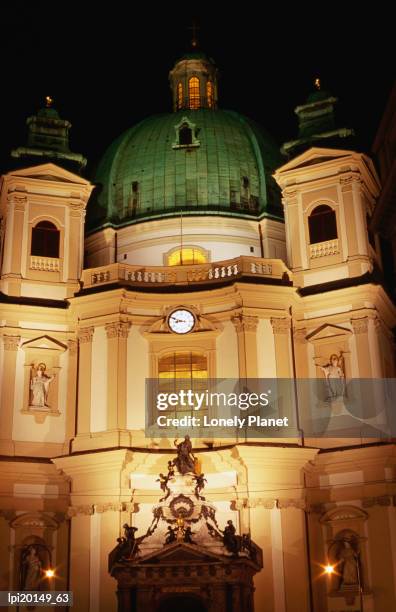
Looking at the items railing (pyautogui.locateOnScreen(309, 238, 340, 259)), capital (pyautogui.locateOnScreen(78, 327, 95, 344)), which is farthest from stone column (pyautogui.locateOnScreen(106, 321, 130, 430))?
railing (pyautogui.locateOnScreen(309, 238, 340, 259))

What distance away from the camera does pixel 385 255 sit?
124ft

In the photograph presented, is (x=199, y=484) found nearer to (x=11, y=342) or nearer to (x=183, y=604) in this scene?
(x=183, y=604)

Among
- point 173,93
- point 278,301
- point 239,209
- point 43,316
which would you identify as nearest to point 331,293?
point 278,301

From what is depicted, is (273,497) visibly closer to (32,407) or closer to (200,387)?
(200,387)

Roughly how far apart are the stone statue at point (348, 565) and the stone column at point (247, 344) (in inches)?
246

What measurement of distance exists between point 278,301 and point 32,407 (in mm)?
9151

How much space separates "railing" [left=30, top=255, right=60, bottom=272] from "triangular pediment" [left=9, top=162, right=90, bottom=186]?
318cm

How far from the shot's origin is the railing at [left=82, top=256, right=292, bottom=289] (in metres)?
34.2

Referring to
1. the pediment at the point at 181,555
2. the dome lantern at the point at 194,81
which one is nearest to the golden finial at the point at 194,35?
the dome lantern at the point at 194,81

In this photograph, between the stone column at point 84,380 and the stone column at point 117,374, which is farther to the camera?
the stone column at point 84,380

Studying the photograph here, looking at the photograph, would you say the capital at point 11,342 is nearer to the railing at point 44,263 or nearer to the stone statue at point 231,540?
the railing at point 44,263

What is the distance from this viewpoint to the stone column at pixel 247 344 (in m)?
32.3

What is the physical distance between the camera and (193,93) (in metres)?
46.6

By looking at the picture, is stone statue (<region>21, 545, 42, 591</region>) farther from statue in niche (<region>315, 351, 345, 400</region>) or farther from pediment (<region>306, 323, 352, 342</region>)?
pediment (<region>306, 323, 352, 342</region>)
